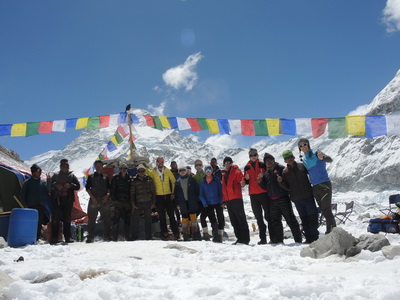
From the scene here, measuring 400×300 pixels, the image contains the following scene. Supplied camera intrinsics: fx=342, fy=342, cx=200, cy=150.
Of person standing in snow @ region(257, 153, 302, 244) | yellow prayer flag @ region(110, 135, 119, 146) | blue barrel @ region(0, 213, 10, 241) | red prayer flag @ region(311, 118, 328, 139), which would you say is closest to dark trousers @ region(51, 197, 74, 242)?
blue barrel @ region(0, 213, 10, 241)

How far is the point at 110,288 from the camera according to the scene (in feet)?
9.99

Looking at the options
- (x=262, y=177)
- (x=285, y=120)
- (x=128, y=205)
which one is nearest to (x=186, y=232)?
(x=128, y=205)

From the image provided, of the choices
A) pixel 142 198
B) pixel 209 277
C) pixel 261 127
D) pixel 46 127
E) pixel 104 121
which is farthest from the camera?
pixel 104 121

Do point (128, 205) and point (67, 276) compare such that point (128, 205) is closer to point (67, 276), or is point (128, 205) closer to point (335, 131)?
point (67, 276)

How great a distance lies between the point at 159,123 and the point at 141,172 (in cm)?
487

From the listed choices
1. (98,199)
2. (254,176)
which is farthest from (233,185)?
(98,199)

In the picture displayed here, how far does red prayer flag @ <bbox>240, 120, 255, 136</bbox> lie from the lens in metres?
11.0

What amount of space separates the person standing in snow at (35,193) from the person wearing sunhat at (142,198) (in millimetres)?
1960

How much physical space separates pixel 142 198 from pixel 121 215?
0.87 meters

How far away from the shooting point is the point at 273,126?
10.7m

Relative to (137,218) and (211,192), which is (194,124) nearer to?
(211,192)

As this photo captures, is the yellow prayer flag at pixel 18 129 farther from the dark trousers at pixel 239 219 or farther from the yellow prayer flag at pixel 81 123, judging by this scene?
the dark trousers at pixel 239 219

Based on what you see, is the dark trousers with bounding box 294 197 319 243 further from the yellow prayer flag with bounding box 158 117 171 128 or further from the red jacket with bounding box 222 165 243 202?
the yellow prayer flag with bounding box 158 117 171 128

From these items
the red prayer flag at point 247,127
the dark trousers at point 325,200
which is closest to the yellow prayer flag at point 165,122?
the red prayer flag at point 247,127
